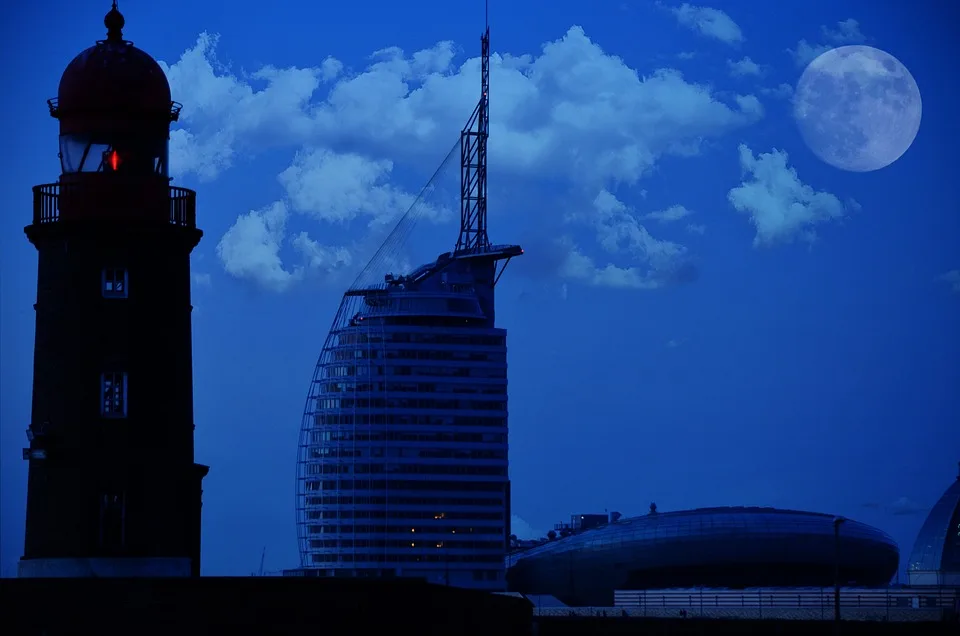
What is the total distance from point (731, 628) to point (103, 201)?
4805 cm

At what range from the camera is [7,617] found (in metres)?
30.4

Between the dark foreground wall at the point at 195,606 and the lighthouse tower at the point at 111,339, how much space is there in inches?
41.9

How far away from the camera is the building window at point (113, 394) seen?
105 feet

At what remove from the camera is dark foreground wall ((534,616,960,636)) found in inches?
2805

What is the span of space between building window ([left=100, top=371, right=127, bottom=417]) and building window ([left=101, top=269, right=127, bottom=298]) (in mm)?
1494

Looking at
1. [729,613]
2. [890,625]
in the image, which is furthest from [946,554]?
[890,625]

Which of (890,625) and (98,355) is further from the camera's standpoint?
(890,625)

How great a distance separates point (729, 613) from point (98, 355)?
106 metres

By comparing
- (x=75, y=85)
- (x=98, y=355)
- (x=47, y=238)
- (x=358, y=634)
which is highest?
(x=75, y=85)

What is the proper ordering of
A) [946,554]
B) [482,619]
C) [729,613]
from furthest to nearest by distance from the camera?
[946,554], [729,613], [482,619]

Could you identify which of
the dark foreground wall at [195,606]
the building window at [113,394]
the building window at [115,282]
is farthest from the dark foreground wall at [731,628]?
the building window at [115,282]

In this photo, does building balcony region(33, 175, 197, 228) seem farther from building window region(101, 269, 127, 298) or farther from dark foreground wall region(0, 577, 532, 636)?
dark foreground wall region(0, 577, 532, 636)

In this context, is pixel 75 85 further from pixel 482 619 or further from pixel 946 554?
pixel 946 554

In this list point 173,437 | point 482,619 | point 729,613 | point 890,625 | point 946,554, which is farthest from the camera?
point 946,554
